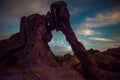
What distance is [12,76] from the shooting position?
9.96m

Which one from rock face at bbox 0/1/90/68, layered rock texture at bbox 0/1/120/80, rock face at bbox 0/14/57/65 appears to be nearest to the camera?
layered rock texture at bbox 0/1/120/80

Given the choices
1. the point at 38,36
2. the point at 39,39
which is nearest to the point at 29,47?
the point at 39,39

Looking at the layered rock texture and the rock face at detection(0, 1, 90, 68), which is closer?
the layered rock texture

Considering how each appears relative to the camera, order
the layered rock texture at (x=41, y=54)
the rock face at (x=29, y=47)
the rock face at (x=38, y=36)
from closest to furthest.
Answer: the layered rock texture at (x=41, y=54) < the rock face at (x=29, y=47) < the rock face at (x=38, y=36)

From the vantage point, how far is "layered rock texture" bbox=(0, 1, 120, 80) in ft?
34.6

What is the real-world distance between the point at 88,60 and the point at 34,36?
4.41m

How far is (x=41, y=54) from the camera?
1202 cm

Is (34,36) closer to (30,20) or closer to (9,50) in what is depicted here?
(30,20)

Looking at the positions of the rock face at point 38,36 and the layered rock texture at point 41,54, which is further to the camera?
the rock face at point 38,36

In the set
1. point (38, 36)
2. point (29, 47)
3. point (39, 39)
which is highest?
point (38, 36)

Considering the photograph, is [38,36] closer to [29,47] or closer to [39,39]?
[39,39]

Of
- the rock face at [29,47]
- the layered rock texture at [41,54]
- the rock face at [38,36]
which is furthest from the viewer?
the rock face at [38,36]

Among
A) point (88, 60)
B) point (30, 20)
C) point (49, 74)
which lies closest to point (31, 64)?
point (49, 74)

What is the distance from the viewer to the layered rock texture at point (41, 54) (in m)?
10.5
